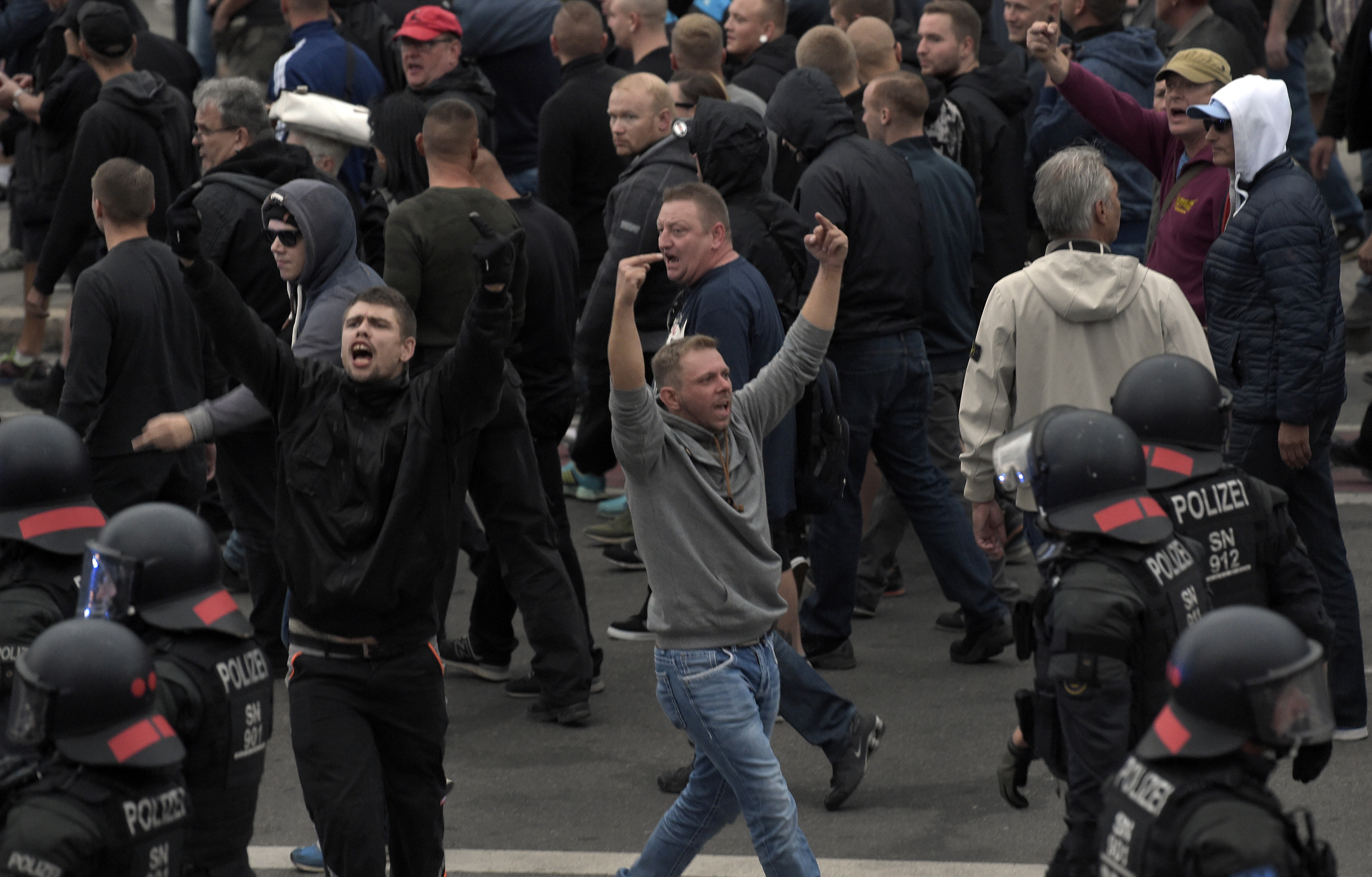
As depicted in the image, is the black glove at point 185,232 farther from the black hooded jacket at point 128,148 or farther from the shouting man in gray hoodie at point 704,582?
the black hooded jacket at point 128,148

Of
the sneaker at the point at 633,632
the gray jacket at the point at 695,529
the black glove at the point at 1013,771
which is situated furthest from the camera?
the sneaker at the point at 633,632

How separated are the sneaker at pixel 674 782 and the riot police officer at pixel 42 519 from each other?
92.9 inches

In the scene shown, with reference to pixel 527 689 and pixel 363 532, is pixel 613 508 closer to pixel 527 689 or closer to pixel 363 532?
pixel 527 689

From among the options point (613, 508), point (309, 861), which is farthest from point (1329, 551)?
point (613, 508)

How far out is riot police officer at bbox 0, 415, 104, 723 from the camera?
448cm

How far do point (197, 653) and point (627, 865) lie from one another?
213 cm

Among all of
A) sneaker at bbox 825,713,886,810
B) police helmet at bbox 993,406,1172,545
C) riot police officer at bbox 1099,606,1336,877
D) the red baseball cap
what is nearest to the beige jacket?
sneaker at bbox 825,713,886,810

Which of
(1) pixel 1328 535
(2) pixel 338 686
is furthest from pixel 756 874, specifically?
(1) pixel 1328 535

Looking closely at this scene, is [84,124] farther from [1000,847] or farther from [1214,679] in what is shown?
[1214,679]

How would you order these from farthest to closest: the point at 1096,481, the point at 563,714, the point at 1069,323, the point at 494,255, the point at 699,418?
the point at 563,714
the point at 1069,323
the point at 699,418
the point at 494,255
the point at 1096,481

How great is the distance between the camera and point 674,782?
243 inches

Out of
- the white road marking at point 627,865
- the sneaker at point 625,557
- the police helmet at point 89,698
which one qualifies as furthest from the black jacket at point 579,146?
the police helmet at point 89,698

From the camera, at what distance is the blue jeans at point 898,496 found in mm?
7113

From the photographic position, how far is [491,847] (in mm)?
5805
